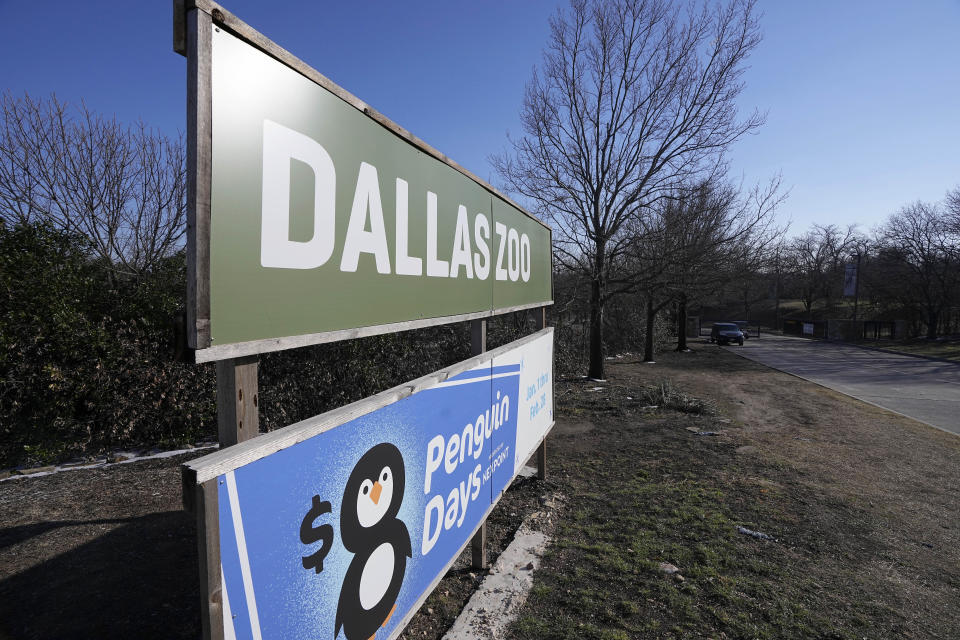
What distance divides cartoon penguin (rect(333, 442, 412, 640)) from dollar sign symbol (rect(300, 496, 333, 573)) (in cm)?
8

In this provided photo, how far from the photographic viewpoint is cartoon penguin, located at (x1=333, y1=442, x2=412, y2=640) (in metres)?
1.70

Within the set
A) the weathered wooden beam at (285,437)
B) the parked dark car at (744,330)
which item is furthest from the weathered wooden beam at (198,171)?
the parked dark car at (744,330)

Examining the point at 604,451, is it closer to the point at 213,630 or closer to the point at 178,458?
the point at 178,458

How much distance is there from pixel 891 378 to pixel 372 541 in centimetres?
2020

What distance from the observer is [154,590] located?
3203 mm

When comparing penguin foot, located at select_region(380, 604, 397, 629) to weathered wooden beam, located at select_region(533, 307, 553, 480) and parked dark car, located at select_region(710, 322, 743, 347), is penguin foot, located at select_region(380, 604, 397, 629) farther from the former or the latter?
parked dark car, located at select_region(710, 322, 743, 347)

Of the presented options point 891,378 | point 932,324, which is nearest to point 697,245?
point 891,378

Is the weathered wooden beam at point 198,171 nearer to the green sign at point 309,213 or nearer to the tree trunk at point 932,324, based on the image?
the green sign at point 309,213

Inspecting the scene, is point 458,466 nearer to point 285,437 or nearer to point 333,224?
point 285,437

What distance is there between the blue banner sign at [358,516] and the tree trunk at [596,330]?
33.8 ft

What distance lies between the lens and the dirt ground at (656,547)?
120 inches

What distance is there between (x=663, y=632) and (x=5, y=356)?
22.8ft

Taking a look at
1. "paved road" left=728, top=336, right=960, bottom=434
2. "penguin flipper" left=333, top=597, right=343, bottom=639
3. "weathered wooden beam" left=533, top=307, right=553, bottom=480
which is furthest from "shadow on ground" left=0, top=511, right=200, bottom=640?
"paved road" left=728, top=336, right=960, bottom=434

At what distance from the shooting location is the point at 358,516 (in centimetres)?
174
